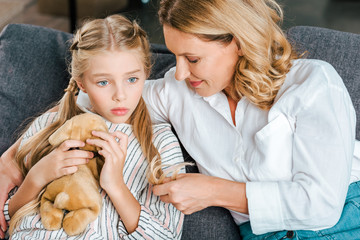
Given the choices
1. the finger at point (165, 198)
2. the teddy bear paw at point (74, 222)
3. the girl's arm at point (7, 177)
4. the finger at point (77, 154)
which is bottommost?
the girl's arm at point (7, 177)

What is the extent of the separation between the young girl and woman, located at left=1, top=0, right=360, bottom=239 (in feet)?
0.38

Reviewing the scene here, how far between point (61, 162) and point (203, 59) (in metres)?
0.52

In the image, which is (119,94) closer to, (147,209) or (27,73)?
(147,209)

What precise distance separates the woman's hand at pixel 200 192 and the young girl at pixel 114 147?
70 mm

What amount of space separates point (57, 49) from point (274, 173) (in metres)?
1.15

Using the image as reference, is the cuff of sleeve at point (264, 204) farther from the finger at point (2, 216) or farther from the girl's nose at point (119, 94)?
the finger at point (2, 216)

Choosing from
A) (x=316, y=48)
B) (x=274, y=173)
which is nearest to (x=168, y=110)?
(x=274, y=173)

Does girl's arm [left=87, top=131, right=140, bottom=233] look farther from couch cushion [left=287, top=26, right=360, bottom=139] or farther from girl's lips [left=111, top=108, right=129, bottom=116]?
couch cushion [left=287, top=26, right=360, bottom=139]

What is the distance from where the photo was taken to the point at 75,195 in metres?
1.13

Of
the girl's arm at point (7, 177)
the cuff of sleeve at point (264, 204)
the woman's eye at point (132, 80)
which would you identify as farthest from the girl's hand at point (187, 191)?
the girl's arm at point (7, 177)

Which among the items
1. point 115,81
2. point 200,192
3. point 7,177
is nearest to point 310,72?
point 200,192

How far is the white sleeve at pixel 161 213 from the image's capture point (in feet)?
4.29

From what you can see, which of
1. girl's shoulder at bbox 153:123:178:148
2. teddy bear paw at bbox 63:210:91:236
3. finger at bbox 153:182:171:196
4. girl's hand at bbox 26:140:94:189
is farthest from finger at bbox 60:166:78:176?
girl's shoulder at bbox 153:123:178:148

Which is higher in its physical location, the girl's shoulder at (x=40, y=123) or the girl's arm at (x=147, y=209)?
the girl's shoulder at (x=40, y=123)
